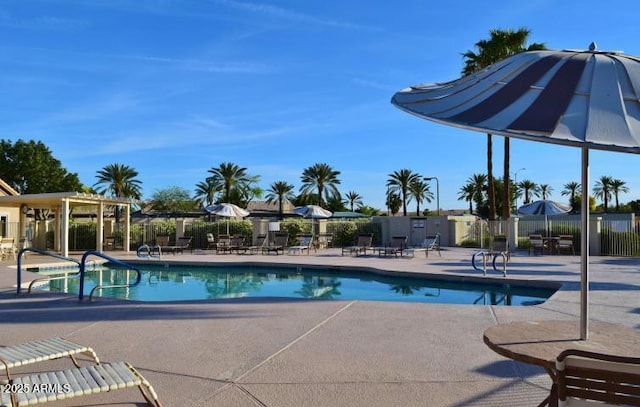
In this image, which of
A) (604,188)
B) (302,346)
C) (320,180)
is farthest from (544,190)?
(302,346)

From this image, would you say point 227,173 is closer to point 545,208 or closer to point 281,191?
point 281,191

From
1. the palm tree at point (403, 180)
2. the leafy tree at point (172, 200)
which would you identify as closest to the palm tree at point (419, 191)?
the palm tree at point (403, 180)

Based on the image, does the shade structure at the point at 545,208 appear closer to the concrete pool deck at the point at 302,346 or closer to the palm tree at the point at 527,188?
the concrete pool deck at the point at 302,346

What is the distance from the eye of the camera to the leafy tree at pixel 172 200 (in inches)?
2547

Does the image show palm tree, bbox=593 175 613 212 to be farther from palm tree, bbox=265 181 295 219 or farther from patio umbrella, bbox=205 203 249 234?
patio umbrella, bbox=205 203 249 234

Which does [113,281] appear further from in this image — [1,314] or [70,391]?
[70,391]

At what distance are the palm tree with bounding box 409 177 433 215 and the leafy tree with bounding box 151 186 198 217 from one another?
26.9 m

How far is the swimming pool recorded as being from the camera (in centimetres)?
1199

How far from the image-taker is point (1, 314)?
802 cm

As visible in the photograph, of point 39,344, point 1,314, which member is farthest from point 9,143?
point 39,344

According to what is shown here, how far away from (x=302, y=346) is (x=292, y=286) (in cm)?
836

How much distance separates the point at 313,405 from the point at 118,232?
26.5 m

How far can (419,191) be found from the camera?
65375mm

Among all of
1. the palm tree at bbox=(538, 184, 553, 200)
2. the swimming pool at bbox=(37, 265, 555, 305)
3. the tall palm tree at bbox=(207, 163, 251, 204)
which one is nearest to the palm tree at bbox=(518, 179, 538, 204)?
the palm tree at bbox=(538, 184, 553, 200)
